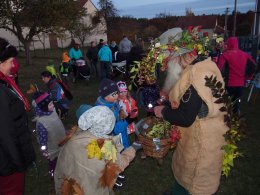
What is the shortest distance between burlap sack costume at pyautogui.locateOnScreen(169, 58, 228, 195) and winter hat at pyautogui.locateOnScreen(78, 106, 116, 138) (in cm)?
68

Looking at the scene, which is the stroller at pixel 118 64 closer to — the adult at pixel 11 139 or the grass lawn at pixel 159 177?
the grass lawn at pixel 159 177

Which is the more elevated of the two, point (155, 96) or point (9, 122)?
point (9, 122)

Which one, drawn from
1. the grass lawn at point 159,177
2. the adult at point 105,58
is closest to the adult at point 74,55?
the adult at point 105,58

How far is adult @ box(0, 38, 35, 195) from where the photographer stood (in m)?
2.59

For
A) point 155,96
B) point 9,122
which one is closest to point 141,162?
point 155,96

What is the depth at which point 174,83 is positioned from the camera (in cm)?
287

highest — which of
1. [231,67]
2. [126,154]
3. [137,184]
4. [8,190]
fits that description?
[231,67]

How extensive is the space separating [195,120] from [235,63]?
3.81 m

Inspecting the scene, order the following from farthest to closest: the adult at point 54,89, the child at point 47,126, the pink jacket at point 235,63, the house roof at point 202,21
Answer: the house roof at point 202,21 < the adult at point 54,89 < the pink jacket at point 235,63 < the child at point 47,126

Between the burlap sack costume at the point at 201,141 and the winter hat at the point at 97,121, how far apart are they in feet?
2.25

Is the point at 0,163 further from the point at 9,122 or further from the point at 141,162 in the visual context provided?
the point at 141,162

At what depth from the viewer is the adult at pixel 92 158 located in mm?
2674

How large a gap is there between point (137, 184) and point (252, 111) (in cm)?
463

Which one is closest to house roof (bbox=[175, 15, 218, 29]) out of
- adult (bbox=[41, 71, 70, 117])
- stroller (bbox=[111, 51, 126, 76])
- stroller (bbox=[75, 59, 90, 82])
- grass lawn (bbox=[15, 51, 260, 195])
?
stroller (bbox=[111, 51, 126, 76])
